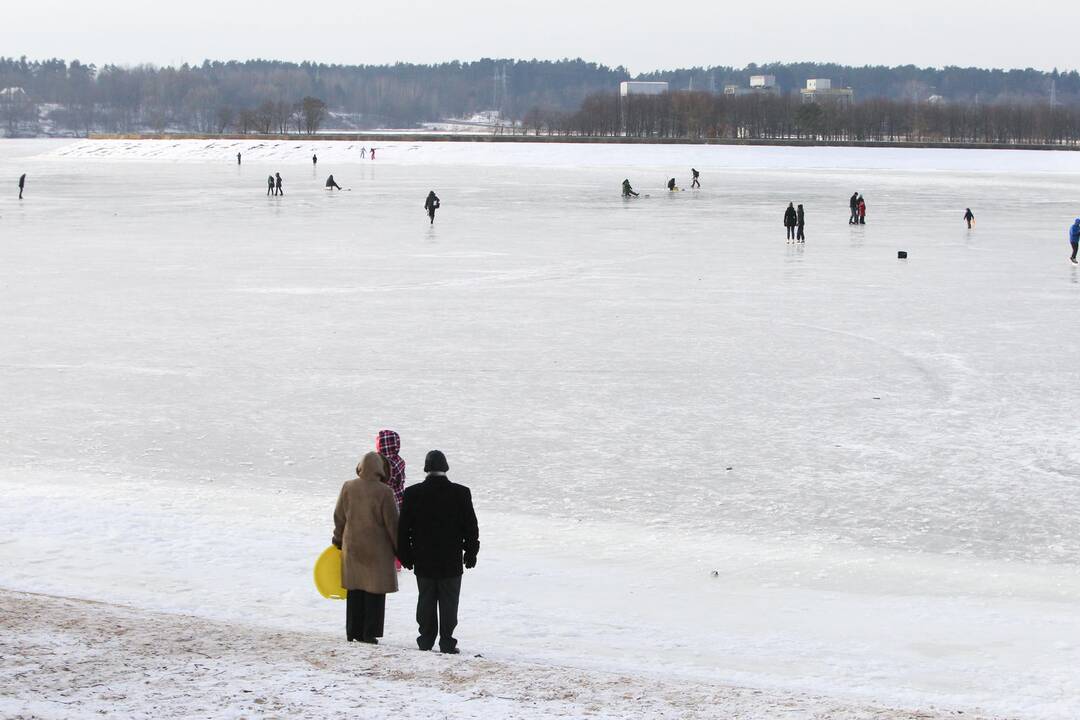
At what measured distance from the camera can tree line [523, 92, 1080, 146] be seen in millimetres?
111625

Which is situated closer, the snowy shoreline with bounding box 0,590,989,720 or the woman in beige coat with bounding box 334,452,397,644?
the snowy shoreline with bounding box 0,590,989,720

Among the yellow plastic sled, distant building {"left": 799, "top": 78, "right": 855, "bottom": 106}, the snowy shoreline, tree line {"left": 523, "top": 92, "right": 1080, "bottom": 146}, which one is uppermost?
distant building {"left": 799, "top": 78, "right": 855, "bottom": 106}

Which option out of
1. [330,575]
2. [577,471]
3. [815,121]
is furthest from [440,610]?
[815,121]

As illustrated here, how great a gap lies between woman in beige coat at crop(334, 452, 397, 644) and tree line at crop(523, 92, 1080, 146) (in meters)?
105

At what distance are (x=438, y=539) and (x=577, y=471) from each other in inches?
125

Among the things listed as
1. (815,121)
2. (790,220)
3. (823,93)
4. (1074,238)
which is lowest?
(1074,238)

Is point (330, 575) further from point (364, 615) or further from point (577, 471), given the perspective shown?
point (577, 471)

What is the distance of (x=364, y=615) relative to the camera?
542 centimetres

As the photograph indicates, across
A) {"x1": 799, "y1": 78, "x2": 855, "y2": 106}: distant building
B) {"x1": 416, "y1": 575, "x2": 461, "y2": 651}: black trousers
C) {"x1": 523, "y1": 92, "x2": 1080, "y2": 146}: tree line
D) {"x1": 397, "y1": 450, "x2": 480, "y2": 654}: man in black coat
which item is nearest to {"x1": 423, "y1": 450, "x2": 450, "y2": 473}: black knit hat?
{"x1": 397, "y1": 450, "x2": 480, "y2": 654}: man in black coat

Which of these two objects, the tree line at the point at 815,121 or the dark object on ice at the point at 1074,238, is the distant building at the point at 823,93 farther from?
the dark object on ice at the point at 1074,238

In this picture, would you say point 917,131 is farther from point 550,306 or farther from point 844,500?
point 844,500

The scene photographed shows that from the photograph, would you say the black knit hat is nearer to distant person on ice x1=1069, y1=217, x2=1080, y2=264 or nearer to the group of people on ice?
the group of people on ice

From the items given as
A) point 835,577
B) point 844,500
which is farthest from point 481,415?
point 835,577

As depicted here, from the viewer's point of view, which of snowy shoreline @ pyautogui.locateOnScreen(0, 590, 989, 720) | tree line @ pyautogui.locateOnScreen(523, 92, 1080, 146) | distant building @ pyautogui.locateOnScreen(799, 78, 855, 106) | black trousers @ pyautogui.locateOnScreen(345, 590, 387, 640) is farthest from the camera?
distant building @ pyautogui.locateOnScreen(799, 78, 855, 106)
